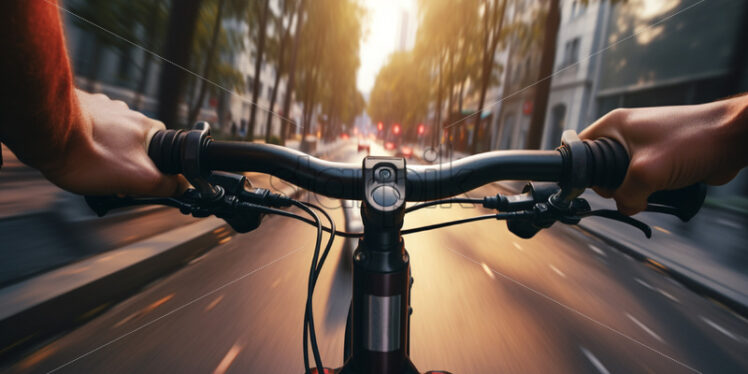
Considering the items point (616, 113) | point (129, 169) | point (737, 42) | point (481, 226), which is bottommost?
point (481, 226)

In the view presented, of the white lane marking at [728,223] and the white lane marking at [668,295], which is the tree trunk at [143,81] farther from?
the white lane marking at [728,223]

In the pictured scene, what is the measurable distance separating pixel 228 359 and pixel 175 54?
1792mm

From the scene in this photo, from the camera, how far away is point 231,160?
843 mm

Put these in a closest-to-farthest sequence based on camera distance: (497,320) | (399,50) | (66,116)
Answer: (66,116) < (399,50) < (497,320)

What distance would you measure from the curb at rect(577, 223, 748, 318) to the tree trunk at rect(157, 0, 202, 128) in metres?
5.44

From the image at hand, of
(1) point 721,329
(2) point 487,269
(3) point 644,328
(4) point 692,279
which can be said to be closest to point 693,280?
(4) point 692,279

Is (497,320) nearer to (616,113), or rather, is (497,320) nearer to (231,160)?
(616,113)

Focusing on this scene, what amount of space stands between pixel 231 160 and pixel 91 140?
27 centimetres

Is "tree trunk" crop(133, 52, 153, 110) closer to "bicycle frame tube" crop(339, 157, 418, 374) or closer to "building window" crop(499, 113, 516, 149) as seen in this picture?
"bicycle frame tube" crop(339, 157, 418, 374)

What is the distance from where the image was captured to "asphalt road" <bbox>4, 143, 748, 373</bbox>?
83.3 inches

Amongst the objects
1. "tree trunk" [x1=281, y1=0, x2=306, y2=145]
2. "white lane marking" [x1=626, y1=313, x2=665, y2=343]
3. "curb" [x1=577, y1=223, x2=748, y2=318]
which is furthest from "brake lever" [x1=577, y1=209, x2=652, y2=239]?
"curb" [x1=577, y1=223, x2=748, y2=318]

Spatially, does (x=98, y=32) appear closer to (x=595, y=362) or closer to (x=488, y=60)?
(x=488, y=60)

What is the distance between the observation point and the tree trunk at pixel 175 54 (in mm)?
1144

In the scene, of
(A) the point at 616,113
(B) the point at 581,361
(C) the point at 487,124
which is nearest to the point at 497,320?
(B) the point at 581,361
